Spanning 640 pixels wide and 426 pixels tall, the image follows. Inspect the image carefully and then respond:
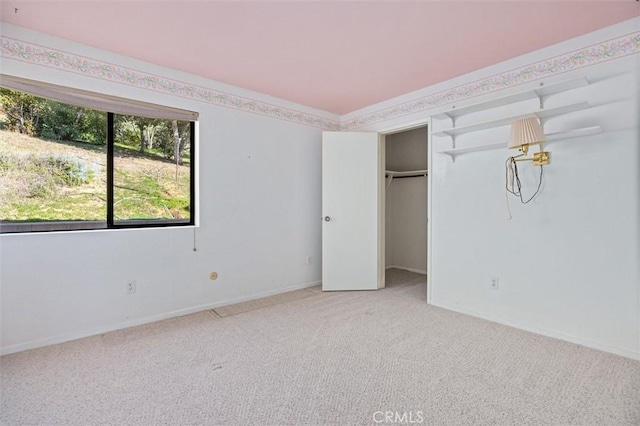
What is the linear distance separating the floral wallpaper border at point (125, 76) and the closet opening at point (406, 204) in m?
2.10

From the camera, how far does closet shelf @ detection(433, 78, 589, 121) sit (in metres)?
2.36

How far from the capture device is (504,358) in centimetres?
216

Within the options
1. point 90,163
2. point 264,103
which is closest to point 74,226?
point 90,163

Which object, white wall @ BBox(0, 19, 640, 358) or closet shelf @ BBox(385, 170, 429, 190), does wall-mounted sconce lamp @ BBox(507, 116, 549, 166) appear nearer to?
white wall @ BBox(0, 19, 640, 358)

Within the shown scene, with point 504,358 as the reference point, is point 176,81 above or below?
above

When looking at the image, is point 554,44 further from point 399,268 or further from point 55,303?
point 55,303

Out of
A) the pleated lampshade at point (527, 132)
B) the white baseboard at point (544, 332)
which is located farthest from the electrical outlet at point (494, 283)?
the pleated lampshade at point (527, 132)

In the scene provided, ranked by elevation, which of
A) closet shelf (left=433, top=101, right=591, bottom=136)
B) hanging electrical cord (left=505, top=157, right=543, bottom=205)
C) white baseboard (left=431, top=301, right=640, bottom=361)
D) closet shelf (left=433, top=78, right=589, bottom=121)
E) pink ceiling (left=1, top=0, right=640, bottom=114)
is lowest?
white baseboard (left=431, top=301, right=640, bottom=361)

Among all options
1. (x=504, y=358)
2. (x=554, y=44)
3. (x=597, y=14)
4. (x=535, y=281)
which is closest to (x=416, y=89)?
(x=554, y=44)

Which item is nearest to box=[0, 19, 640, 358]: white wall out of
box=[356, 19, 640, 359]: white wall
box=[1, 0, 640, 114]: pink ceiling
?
box=[356, 19, 640, 359]: white wall

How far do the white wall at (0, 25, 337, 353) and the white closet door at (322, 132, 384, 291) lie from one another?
0.30m

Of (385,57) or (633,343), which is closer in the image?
(633,343)

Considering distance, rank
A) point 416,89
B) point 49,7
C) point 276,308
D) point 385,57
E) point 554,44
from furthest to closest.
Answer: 1. point 416,89
2. point 276,308
3. point 385,57
4. point 554,44
5. point 49,7

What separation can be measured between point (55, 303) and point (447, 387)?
286cm
